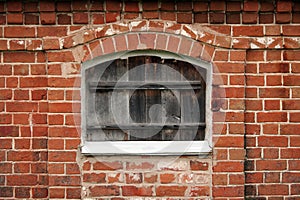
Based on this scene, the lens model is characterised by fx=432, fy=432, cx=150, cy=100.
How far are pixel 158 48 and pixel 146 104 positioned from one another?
1.62ft

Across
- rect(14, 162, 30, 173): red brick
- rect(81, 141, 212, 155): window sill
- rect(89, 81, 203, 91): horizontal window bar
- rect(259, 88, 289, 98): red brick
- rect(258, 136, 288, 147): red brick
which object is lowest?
rect(14, 162, 30, 173): red brick

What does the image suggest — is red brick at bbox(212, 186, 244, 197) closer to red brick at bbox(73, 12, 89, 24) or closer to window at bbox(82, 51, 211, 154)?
window at bbox(82, 51, 211, 154)

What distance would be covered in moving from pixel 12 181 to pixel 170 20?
188 cm

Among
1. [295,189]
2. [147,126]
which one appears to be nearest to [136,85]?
[147,126]

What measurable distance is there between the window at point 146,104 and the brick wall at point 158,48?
4.2 inches

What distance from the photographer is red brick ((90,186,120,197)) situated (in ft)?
11.8

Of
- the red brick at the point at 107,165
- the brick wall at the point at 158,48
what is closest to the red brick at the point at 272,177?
the brick wall at the point at 158,48

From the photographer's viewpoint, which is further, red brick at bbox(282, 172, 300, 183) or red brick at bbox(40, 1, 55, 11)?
red brick at bbox(282, 172, 300, 183)

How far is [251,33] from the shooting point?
3.52 m

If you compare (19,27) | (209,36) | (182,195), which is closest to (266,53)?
(209,36)

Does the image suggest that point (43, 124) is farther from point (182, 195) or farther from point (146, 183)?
point (182, 195)

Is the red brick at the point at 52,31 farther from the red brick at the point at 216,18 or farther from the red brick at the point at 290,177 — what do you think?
the red brick at the point at 290,177

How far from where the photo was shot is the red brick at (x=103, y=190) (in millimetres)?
3586

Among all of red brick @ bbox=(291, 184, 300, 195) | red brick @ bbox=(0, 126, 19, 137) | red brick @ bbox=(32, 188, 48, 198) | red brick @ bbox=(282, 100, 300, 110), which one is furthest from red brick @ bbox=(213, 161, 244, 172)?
red brick @ bbox=(0, 126, 19, 137)
